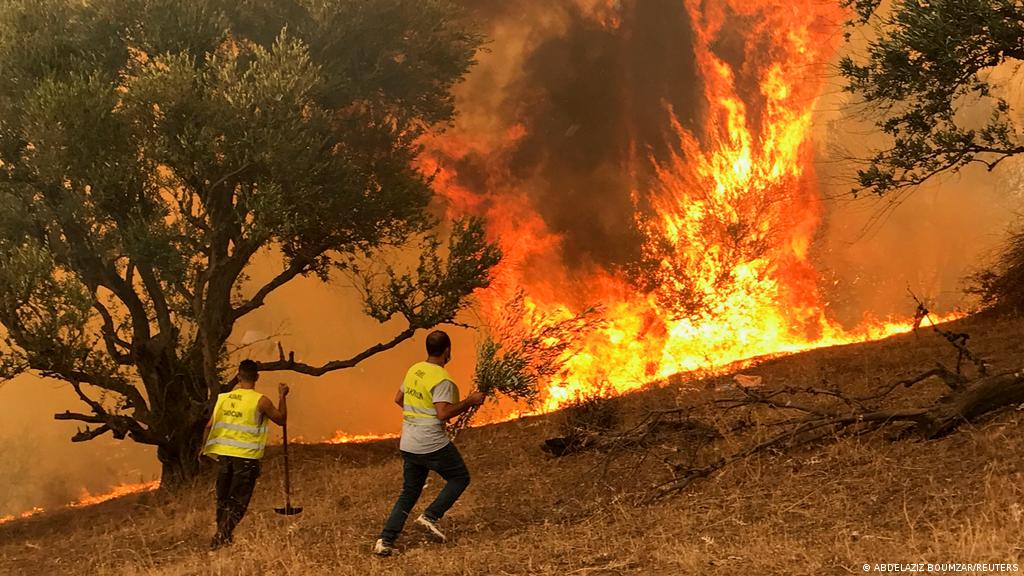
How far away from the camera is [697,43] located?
34344mm

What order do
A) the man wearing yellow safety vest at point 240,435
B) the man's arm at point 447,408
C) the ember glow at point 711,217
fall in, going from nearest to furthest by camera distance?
the man's arm at point 447,408
the man wearing yellow safety vest at point 240,435
the ember glow at point 711,217

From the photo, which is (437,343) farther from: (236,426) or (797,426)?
(797,426)

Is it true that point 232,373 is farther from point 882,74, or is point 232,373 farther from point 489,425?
point 882,74

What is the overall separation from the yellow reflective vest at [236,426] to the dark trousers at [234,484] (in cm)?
16

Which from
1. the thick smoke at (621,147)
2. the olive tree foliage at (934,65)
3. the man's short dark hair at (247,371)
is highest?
the thick smoke at (621,147)

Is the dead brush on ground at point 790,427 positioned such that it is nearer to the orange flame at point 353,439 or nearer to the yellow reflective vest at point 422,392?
the yellow reflective vest at point 422,392

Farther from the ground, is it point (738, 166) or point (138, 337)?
point (738, 166)

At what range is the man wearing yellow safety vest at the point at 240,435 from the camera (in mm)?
9812

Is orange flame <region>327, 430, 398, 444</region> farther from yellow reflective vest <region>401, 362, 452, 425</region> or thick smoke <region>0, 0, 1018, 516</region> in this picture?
yellow reflective vest <region>401, 362, 452, 425</region>

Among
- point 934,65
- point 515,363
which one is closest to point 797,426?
point 515,363

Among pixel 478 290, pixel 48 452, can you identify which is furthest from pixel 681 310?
pixel 48 452

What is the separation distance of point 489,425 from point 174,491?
8.05 m

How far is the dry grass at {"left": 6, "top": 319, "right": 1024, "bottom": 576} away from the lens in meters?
7.12

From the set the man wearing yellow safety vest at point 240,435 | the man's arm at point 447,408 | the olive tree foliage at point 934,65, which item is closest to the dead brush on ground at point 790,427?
the olive tree foliage at point 934,65
